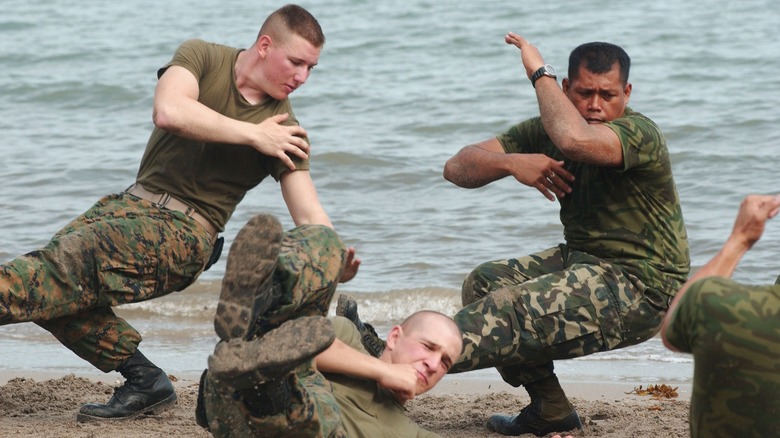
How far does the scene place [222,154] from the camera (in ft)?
17.6

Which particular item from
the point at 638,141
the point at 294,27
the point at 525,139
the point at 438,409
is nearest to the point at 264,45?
the point at 294,27

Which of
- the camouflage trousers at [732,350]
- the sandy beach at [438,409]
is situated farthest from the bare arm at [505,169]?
the camouflage trousers at [732,350]

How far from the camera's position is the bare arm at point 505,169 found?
5.38 m

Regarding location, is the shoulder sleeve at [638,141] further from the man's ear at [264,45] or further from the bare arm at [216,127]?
the man's ear at [264,45]

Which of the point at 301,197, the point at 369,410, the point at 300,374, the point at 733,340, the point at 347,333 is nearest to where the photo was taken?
the point at 733,340

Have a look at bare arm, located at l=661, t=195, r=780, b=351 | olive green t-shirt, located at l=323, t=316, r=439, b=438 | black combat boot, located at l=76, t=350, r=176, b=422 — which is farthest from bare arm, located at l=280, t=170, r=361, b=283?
bare arm, located at l=661, t=195, r=780, b=351

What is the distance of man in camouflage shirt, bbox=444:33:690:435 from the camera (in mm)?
5066

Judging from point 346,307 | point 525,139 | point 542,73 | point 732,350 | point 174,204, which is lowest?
point 346,307

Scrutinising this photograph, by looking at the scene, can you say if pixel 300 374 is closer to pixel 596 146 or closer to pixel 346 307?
pixel 346 307

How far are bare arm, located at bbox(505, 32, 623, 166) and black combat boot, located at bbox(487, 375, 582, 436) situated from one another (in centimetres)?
106

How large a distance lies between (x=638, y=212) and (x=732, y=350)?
201 centimetres

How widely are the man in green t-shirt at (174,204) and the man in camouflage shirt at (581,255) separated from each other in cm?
92

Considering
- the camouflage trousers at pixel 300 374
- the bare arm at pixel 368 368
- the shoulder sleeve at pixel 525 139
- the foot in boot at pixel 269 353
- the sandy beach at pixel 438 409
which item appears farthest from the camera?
the shoulder sleeve at pixel 525 139

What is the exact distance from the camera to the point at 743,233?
11.4ft
